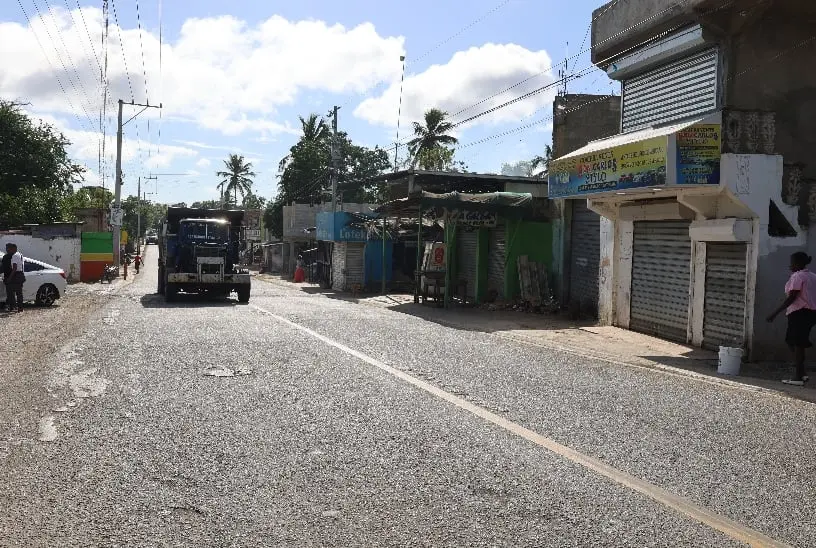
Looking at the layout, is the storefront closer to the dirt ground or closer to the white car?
the dirt ground

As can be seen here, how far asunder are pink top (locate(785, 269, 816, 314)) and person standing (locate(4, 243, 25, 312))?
16684 mm

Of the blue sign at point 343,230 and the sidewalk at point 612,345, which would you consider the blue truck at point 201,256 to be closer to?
the sidewalk at point 612,345

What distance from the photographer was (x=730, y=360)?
37.3 ft

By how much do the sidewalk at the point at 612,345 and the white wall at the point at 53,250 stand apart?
18.6m

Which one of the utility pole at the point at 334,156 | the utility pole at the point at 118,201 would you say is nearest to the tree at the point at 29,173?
the utility pole at the point at 118,201

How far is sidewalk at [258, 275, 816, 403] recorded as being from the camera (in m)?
10.9

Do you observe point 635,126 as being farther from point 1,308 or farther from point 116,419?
point 1,308

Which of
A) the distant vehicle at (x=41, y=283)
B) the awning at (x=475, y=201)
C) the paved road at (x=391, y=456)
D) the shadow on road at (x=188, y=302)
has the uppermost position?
the awning at (x=475, y=201)

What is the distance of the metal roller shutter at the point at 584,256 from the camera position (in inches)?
810

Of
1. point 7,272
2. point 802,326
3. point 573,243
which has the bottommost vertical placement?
point 802,326

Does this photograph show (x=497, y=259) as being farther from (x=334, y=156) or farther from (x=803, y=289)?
(x=334, y=156)

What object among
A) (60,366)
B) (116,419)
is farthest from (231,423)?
(60,366)

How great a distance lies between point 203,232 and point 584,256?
37.9 feet

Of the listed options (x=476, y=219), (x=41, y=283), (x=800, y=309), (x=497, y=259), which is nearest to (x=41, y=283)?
(x=41, y=283)
